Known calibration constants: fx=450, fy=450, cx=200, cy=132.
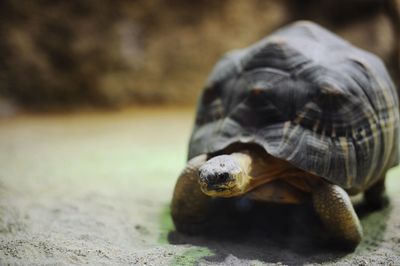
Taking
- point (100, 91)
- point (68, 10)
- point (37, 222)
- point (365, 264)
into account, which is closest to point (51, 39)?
point (68, 10)

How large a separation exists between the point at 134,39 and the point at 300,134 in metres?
6.20

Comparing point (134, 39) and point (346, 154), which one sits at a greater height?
point (134, 39)

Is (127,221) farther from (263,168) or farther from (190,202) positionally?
(263,168)

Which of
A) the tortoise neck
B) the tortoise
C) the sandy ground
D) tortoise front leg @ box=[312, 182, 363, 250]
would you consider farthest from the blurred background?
the tortoise neck

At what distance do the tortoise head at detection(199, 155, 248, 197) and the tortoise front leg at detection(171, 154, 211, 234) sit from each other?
43 cm

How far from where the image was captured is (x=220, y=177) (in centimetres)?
286

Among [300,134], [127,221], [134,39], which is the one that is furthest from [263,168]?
[134,39]

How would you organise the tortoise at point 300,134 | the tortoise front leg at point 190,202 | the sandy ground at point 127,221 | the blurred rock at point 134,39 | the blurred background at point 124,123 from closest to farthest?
the sandy ground at point 127,221 < the blurred background at point 124,123 < the tortoise at point 300,134 < the tortoise front leg at point 190,202 < the blurred rock at point 134,39

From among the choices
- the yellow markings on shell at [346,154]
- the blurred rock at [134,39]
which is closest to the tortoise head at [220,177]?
the yellow markings on shell at [346,154]

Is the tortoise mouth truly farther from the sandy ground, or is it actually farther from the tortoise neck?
the sandy ground

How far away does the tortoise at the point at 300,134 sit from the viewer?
10.3 feet

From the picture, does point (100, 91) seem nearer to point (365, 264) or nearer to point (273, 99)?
point (273, 99)

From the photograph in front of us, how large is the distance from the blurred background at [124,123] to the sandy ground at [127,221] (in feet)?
0.05

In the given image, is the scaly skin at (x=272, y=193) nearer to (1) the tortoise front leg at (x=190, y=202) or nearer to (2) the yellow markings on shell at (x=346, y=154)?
(1) the tortoise front leg at (x=190, y=202)
